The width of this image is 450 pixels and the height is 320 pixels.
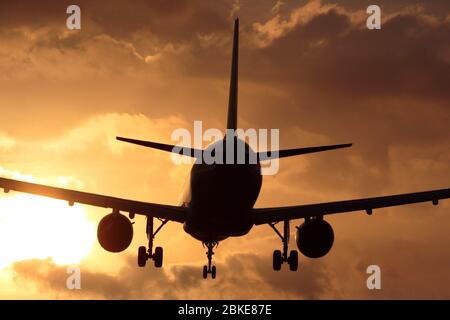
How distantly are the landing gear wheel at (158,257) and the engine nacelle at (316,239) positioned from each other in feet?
26.2

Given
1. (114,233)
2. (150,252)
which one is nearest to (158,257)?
(150,252)

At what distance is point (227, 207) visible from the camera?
35.4 meters

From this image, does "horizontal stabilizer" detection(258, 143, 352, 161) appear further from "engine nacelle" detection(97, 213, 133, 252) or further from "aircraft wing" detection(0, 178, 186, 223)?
"engine nacelle" detection(97, 213, 133, 252)

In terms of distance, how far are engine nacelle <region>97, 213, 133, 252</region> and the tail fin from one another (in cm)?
691

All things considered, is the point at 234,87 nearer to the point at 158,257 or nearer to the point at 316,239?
the point at 316,239

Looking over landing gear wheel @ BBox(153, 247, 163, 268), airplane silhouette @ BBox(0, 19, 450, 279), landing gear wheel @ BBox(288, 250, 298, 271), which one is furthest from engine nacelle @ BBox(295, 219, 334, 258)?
landing gear wheel @ BBox(153, 247, 163, 268)

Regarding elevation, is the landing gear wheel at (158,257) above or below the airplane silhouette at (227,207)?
below

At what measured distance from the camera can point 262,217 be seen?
3947cm

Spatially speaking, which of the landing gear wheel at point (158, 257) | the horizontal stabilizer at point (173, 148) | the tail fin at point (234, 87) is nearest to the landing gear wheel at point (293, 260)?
the landing gear wheel at point (158, 257)

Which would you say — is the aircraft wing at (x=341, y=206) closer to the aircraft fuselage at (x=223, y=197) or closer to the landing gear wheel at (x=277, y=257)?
the aircraft fuselage at (x=223, y=197)

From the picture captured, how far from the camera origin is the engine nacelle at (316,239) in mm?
39156
